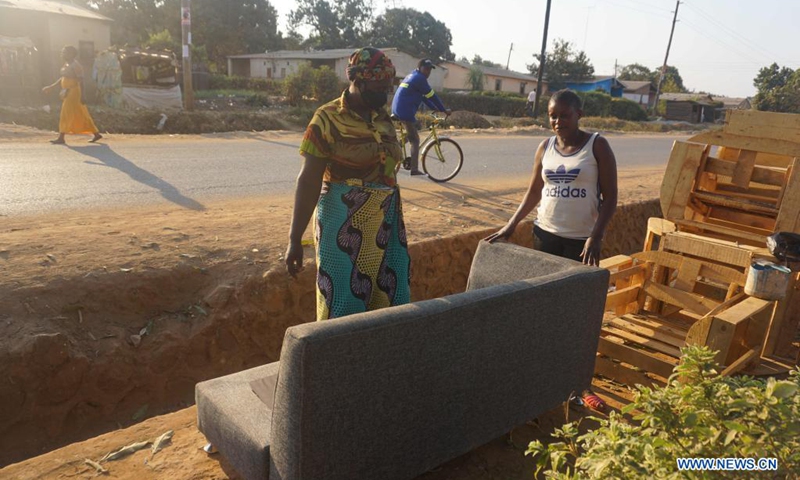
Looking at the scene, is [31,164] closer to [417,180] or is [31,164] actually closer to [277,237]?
[277,237]

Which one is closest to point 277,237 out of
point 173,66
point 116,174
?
point 116,174

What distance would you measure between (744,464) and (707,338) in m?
2.54

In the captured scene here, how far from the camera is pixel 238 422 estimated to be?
8.59 feet

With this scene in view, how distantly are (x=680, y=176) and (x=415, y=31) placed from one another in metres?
61.9

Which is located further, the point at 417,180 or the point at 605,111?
the point at 605,111

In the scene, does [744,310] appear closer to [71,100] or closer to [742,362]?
[742,362]

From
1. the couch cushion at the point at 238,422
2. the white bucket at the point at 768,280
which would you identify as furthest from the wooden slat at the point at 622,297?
the couch cushion at the point at 238,422

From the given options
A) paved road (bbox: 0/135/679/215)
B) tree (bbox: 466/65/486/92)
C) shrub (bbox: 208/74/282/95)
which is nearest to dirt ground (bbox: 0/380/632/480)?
paved road (bbox: 0/135/679/215)

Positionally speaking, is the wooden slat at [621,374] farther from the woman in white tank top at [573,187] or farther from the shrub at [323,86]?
the shrub at [323,86]

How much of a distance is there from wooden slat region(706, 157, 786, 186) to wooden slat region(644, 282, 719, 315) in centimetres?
106

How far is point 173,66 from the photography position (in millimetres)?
22125

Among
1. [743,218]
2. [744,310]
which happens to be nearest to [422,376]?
[744,310]

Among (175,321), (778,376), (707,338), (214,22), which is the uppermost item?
(214,22)

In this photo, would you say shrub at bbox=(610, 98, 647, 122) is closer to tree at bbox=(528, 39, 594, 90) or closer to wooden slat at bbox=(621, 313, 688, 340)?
tree at bbox=(528, 39, 594, 90)
